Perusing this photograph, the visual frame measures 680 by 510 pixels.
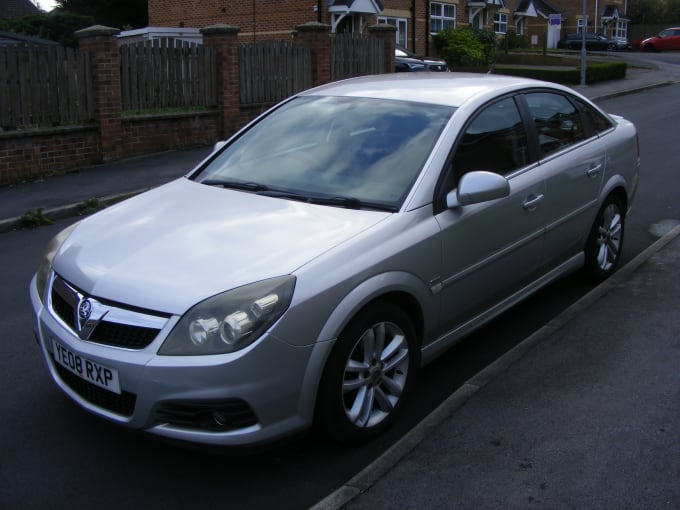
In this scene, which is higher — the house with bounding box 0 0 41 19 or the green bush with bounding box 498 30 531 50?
the house with bounding box 0 0 41 19

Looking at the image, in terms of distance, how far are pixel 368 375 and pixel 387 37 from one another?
1761 cm

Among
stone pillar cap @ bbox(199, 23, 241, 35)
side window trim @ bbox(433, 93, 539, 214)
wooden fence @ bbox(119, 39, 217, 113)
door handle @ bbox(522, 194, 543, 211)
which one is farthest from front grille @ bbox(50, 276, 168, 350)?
stone pillar cap @ bbox(199, 23, 241, 35)

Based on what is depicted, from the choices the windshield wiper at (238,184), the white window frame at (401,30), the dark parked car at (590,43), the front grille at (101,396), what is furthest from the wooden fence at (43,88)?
the dark parked car at (590,43)

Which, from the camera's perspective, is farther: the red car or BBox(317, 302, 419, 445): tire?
the red car

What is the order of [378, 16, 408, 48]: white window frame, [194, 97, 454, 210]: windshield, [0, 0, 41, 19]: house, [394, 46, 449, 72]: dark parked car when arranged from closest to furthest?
[194, 97, 454, 210]: windshield < [394, 46, 449, 72]: dark parked car < [378, 16, 408, 48]: white window frame < [0, 0, 41, 19]: house

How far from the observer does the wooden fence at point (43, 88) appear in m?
11.4

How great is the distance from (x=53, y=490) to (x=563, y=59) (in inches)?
1487

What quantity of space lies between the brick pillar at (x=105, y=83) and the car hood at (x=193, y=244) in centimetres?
884

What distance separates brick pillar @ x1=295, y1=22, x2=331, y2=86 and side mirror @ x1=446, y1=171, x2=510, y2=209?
44.9 feet

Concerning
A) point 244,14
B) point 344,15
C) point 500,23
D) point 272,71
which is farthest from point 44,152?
point 500,23

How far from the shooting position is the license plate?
132 inches

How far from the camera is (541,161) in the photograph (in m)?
5.15

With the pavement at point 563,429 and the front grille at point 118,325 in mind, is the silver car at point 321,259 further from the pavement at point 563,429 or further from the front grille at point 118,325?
the pavement at point 563,429

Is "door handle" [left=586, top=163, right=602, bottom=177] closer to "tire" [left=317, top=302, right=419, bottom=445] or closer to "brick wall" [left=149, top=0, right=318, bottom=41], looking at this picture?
"tire" [left=317, top=302, right=419, bottom=445]
